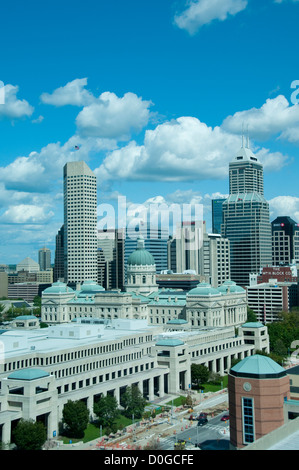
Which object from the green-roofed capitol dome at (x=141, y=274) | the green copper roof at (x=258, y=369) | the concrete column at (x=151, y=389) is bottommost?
the concrete column at (x=151, y=389)

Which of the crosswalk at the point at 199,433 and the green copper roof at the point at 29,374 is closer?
the crosswalk at the point at 199,433

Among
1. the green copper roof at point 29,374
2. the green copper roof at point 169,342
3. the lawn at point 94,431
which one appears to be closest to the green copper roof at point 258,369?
the lawn at point 94,431

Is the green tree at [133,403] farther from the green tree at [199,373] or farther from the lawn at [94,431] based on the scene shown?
the green tree at [199,373]

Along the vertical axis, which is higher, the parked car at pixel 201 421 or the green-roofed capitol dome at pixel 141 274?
the green-roofed capitol dome at pixel 141 274

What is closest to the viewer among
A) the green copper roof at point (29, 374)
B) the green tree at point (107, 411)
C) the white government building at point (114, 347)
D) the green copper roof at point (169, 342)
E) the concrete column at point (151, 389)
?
the green copper roof at point (29, 374)

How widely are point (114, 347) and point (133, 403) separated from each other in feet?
59.2

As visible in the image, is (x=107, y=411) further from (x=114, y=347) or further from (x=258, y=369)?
(x=258, y=369)

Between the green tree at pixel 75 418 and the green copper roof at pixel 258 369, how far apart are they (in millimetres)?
24818

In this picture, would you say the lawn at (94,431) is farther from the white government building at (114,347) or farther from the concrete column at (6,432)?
the concrete column at (6,432)

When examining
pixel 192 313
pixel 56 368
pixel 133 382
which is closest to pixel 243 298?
pixel 192 313

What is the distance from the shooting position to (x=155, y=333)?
121 metres

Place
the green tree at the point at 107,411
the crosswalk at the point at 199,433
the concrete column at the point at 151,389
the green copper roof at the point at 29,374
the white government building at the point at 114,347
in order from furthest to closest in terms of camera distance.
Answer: the concrete column at the point at 151,389
the green tree at the point at 107,411
the white government building at the point at 114,347
the green copper roof at the point at 29,374
the crosswalk at the point at 199,433

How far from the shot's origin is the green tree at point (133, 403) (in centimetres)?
8494

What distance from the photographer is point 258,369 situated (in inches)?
2306
